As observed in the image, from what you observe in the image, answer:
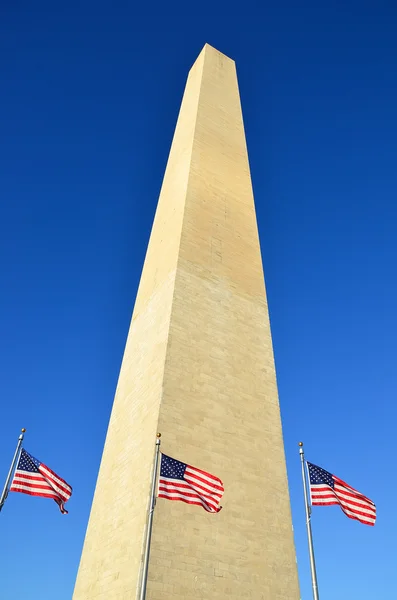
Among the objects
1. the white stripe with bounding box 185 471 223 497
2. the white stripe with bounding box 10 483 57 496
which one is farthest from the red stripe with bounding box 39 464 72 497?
the white stripe with bounding box 185 471 223 497

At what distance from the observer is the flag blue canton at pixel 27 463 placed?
1109cm

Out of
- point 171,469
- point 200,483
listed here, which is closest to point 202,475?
point 200,483

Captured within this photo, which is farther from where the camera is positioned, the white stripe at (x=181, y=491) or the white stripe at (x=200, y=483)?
the white stripe at (x=200, y=483)

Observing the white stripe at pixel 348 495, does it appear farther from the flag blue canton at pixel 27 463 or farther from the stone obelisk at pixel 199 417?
the flag blue canton at pixel 27 463

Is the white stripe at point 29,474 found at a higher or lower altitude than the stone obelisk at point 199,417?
lower

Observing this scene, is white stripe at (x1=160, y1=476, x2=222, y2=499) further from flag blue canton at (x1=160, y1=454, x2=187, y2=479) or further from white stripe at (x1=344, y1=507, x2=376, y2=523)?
white stripe at (x1=344, y1=507, x2=376, y2=523)

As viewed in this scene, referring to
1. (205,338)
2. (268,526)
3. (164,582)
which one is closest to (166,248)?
(205,338)

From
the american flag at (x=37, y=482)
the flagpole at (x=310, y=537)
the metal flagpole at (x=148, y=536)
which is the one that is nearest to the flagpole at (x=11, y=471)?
the american flag at (x=37, y=482)

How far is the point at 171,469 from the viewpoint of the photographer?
447 inches

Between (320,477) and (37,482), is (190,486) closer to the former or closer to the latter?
(320,477)

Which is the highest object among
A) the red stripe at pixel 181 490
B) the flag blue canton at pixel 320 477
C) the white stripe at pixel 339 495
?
the flag blue canton at pixel 320 477

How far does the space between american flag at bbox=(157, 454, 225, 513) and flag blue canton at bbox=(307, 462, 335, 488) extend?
216 centimetres

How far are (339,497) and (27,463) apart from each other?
274 inches

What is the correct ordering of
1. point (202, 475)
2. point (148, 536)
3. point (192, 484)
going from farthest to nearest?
point (202, 475), point (192, 484), point (148, 536)
